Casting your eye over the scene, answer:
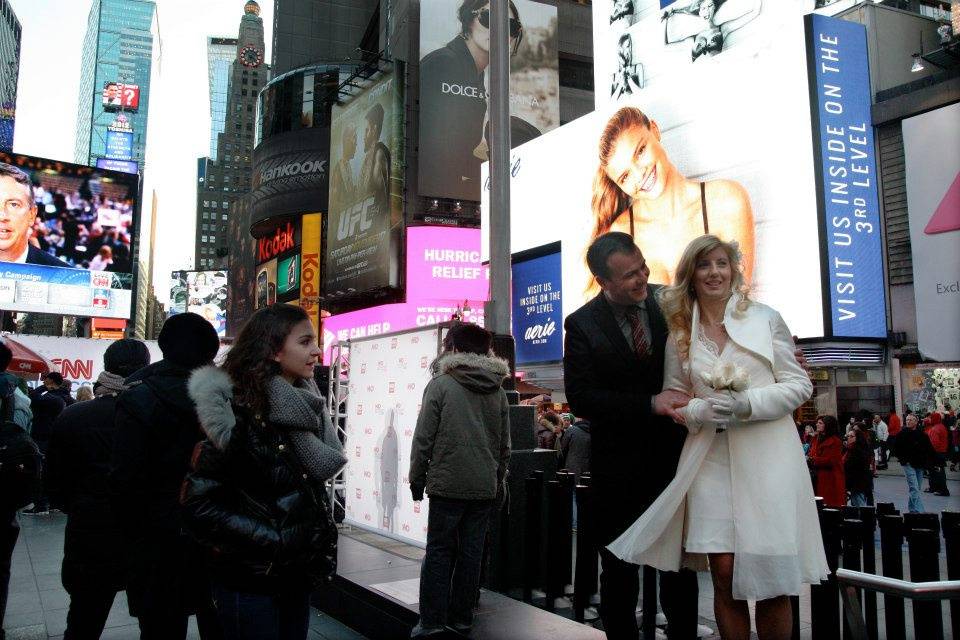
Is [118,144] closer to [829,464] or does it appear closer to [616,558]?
[829,464]

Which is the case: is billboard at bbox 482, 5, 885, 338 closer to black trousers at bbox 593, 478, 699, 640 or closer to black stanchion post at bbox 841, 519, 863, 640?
black stanchion post at bbox 841, 519, 863, 640

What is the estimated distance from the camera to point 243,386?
2594 millimetres

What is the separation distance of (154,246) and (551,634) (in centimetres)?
21372

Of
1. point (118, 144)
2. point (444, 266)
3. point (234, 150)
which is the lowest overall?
point (444, 266)

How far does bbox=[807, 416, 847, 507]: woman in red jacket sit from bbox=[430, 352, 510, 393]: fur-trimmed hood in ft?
22.5

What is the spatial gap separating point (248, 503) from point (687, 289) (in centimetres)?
184

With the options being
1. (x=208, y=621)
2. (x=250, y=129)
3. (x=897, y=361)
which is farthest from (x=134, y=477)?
(x=250, y=129)

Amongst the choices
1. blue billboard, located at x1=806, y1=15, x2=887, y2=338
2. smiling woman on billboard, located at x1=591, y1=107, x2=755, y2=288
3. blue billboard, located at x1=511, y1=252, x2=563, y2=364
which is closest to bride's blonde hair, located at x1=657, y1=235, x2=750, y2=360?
blue billboard, located at x1=806, y1=15, x2=887, y2=338

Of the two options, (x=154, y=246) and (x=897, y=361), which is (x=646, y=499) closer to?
(x=897, y=361)

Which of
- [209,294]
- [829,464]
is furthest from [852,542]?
[209,294]

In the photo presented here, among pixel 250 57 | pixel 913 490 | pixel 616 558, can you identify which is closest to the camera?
pixel 616 558

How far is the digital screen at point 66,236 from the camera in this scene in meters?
26.9

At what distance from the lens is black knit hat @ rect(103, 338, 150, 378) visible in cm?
402

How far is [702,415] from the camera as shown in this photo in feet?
8.49
